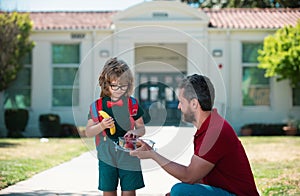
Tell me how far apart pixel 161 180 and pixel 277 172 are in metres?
1.98

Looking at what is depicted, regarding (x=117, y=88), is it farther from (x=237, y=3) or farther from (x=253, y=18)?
(x=237, y=3)

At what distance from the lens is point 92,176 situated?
695cm

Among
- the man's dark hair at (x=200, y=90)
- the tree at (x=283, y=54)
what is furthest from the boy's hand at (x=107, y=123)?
the tree at (x=283, y=54)

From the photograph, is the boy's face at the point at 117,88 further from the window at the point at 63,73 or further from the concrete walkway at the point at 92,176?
the window at the point at 63,73

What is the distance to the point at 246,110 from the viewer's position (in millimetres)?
17375

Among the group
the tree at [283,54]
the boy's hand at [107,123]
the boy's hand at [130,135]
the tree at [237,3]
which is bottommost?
the boy's hand at [130,135]

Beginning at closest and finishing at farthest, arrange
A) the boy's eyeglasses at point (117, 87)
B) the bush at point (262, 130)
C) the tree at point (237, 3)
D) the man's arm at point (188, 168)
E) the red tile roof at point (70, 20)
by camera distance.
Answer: the man's arm at point (188, 168)
the boy's eyeglasses at point (117, 87)
the bush at point (262, 130)
the red tile roof at point (70, 20)
the tree at point (237, 3)

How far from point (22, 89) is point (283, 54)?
956cm

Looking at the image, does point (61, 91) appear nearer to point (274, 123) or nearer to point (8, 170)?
point (274, 123)

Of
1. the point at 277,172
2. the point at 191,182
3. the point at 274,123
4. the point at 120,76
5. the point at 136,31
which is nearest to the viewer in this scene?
the point at 191,182

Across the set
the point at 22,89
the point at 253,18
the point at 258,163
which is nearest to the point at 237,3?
the point at 253,18

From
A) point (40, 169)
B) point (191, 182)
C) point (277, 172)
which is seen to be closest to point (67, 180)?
point (40, 169)

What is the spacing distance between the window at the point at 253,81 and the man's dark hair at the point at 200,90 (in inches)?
582

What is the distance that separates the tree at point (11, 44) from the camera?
15.9 metres
